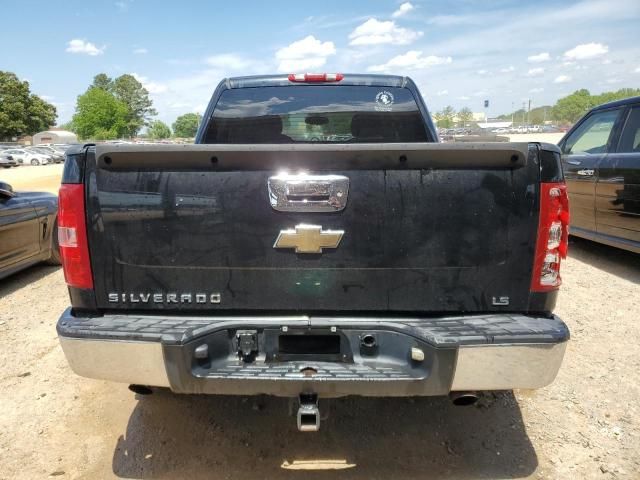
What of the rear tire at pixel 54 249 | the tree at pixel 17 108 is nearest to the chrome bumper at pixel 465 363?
the rear tire at pixel 54 249

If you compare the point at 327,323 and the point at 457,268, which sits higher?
the point at 457,268

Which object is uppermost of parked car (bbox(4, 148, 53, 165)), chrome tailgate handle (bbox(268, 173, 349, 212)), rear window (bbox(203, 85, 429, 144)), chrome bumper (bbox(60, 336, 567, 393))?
rear window (bbox(203, 85, 429, 144))

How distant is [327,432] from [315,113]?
2383mm

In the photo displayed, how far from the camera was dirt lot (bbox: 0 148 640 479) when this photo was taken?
100 inches

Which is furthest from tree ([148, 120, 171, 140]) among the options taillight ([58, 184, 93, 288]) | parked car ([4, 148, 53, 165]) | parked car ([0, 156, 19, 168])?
taillight ([58, 184, 93, 288])

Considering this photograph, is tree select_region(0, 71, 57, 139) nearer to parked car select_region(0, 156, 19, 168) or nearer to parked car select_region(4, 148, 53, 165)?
parked car select_region(4, 148, 53, 165)

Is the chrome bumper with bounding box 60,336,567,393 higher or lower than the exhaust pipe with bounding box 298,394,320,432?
higher

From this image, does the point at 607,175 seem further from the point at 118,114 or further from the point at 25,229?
the point at 118,114

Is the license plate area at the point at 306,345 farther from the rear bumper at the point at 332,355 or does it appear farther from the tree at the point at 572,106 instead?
the tree at the point at 572,106

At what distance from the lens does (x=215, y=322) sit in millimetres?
2189

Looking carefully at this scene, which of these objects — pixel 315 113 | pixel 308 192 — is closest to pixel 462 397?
pixel 308 192

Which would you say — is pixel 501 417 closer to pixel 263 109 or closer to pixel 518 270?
pixel 518 270

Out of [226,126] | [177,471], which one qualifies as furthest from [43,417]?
[226,126]

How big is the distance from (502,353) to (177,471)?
175 centimetres
